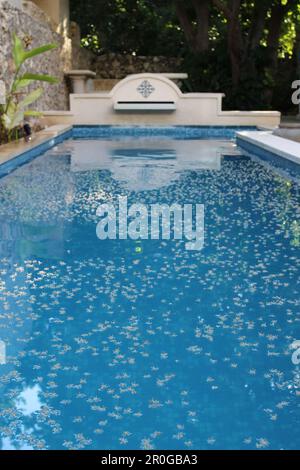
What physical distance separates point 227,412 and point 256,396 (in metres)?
0.17

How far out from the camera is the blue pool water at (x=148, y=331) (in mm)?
2090

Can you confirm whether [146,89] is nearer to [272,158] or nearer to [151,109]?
[151,109]

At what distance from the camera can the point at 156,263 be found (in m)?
4.02

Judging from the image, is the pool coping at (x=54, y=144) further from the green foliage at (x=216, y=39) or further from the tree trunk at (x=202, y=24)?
the tree trunk at (x=202, y=24)

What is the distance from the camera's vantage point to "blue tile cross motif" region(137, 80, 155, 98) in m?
15.2

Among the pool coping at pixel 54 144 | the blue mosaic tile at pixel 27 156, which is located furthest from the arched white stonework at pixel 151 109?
the blue mosaic tile at pixel 27 156

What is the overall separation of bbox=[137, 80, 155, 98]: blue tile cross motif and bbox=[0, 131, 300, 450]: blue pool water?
9.66 m

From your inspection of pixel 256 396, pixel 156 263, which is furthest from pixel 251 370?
pixel 156 263

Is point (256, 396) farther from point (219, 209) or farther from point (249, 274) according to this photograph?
point (219, 209)

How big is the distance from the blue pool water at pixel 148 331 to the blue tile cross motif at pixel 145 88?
9.66 m

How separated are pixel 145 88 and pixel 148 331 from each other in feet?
42.4

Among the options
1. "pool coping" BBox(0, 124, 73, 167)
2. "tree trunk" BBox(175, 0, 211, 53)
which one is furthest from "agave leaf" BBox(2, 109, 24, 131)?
"tree trunk" BBox(175, 0, 211, 53)

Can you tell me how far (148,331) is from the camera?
9.51 feet
